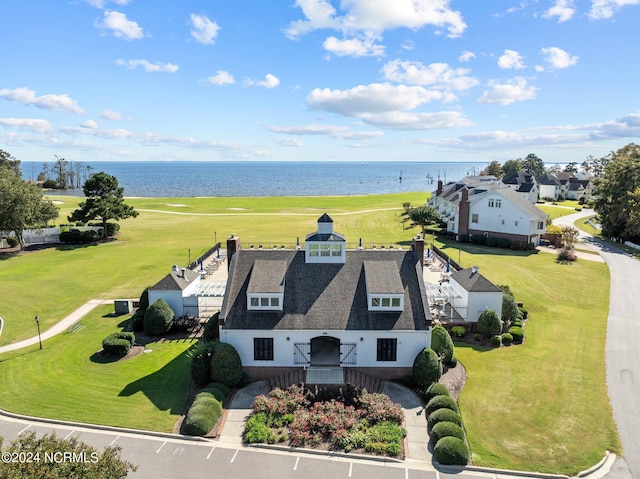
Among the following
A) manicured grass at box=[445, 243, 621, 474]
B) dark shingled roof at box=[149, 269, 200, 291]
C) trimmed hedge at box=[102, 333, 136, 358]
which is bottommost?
manicured grass at box=[445, 243, 621, 474]

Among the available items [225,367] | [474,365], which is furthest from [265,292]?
[474,365]

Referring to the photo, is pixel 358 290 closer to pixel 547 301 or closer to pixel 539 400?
pixel 539 400

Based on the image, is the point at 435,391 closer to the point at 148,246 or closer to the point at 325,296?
the point at 325,296

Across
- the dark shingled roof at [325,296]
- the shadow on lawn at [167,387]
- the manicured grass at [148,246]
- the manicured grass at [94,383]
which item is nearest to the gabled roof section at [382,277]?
the dark shingled roof at [325,296]

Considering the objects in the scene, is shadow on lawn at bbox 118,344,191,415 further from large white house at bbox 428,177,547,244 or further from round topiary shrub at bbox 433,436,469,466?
large white house at bbox 428,177,547,244

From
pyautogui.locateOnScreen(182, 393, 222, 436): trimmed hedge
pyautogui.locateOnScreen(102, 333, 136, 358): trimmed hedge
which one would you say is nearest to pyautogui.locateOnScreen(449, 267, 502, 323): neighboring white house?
pyautogui.locateOnScreen(182, 393, 222, 436): trimmed hedge

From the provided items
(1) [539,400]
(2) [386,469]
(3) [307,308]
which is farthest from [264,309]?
(1) [539,400]
